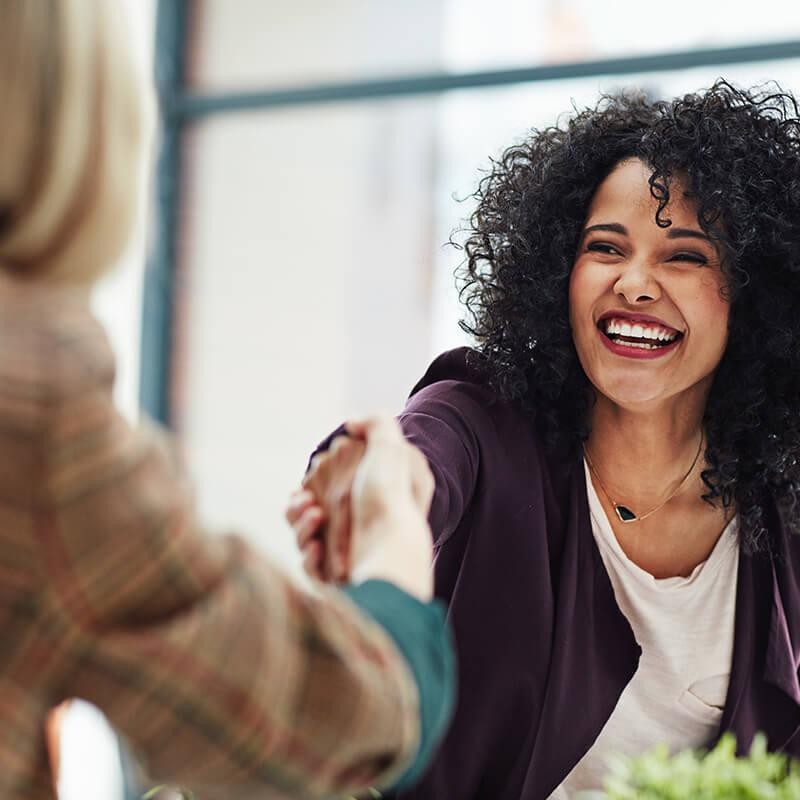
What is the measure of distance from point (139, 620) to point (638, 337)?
118 centimetres

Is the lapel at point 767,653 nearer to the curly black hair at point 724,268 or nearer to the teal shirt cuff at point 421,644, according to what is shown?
the curly black hair at point 724,268

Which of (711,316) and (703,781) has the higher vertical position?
(711,316)

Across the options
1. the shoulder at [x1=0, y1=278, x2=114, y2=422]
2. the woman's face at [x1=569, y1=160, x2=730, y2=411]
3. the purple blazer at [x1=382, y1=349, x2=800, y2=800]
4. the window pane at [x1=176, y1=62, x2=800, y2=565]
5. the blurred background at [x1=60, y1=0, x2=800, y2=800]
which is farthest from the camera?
the window pane at [x1=176, y1=62, x2=800, y2=565]

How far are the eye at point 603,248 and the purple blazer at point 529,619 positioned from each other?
279mm

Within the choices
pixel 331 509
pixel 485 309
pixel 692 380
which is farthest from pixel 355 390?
pixel 331 509

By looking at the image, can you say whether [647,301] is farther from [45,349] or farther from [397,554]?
[45,349]

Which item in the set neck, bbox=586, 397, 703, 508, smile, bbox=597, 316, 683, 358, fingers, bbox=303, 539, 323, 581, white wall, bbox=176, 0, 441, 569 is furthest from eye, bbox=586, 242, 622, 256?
white wall, bbox=176, 0, 441, 569

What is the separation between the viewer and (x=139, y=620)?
86 centimetres

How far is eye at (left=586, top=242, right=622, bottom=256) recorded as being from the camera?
193cm

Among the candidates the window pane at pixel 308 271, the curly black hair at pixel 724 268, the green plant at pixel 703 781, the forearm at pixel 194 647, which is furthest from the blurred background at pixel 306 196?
the forearm at pixel 194 647

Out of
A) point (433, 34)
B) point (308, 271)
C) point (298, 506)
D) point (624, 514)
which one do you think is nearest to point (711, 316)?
point (624, 514)

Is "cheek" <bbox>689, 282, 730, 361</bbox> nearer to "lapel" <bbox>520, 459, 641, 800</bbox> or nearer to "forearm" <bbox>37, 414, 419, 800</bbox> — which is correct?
"lapel" <bbox>520, 459, 641, 800</bbox>

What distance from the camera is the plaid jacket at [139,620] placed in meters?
0.81

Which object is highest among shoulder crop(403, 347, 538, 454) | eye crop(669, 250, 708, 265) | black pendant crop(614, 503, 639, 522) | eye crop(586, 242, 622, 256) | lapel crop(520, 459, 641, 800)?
eye crop(586, 242, 622, 256)
